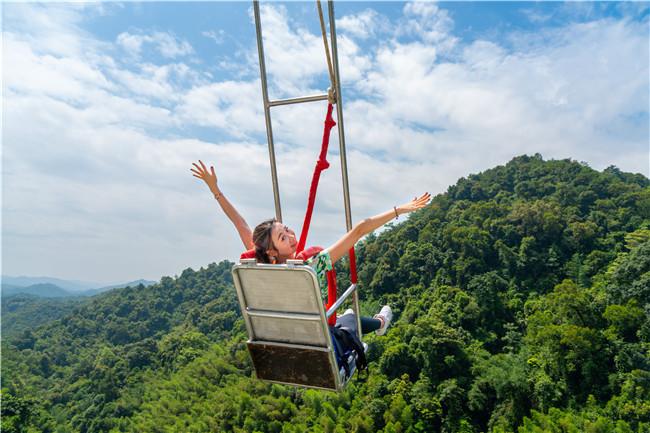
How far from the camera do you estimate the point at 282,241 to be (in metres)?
2.41

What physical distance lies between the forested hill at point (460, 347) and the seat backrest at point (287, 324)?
19239mm

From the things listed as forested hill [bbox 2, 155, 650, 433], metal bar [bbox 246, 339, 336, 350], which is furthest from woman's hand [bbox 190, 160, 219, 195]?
forested hill [bbox 2, 155, 650, 433]

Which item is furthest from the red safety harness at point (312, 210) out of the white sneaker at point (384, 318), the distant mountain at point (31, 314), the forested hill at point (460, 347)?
the distant mountain at point (31, 314)

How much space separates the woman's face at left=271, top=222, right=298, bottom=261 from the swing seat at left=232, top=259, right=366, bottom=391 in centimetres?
24

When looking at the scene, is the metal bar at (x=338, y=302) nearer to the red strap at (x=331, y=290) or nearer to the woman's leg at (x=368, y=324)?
the red strap at (x=331, y=290)

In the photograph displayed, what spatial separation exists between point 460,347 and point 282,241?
957 inches

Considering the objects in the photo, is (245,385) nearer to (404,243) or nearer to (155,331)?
(404,243)

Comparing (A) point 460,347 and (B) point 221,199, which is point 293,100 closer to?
(B) point 221,199

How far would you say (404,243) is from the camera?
3956cm

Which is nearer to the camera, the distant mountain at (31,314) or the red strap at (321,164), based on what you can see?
the red strap at (321,164)

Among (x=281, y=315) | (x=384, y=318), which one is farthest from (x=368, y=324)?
(x=281, y=315)

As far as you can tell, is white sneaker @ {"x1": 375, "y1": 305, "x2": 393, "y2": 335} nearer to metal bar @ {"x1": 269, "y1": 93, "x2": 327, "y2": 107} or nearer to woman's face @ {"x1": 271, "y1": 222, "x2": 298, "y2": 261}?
woman's face @ {"x1": 271, "y1": 222, "x2": 298, "y2": 261}

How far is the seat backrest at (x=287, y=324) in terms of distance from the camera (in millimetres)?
2137

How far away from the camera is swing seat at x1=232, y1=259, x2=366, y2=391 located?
2.14 meters
